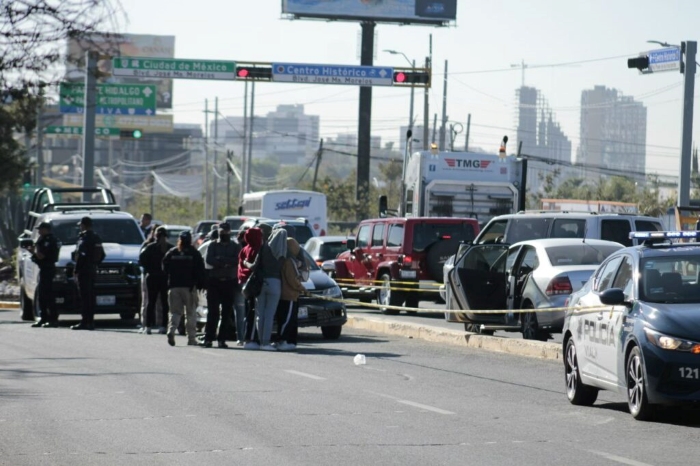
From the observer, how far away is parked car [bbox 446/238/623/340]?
19558 millimetres

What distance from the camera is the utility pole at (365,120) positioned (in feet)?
247

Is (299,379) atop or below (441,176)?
below

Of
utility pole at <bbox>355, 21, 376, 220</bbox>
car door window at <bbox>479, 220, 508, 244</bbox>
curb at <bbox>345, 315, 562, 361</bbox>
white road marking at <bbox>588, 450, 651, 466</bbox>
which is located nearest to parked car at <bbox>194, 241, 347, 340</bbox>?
curb at <bbox>345, 315, 562, 361</bbox>

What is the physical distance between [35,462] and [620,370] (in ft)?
16.9

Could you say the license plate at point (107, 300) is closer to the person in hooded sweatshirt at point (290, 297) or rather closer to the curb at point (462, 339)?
the curb at point (462, 339)

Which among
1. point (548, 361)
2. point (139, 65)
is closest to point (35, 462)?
point (548, 361)

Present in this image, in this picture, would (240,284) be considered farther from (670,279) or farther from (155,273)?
(670,279)

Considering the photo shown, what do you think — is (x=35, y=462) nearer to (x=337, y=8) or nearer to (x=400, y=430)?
(x=400, y=430)

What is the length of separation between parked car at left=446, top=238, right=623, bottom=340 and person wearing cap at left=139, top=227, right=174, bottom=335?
199 inches

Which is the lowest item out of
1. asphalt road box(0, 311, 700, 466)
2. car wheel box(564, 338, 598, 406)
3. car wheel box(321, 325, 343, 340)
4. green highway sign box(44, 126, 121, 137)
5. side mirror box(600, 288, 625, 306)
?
car wheel box(321, 325, 343, 340)

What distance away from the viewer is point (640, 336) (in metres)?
11.5

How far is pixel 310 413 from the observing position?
1237 centimetres

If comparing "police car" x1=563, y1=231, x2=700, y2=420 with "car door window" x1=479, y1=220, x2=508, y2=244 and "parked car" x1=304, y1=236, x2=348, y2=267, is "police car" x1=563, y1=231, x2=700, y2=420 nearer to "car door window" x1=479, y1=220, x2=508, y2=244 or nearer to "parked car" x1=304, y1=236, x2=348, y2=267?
"car door window" x1=479, y1=220, x2=508, y2=244

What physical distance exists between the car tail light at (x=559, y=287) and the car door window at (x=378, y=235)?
11.6 meters
